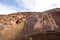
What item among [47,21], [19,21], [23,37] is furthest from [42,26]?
[19,21]

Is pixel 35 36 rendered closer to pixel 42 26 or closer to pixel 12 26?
pixel 42 26

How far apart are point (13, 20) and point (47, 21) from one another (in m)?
1.18

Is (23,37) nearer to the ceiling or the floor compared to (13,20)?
nearer to the floor

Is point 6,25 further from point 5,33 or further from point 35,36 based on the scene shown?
point 35,36

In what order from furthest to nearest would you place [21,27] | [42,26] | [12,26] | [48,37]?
[12,26] → [21,27] → [42,26] → [48,37]

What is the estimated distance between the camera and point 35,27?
14.4 ft

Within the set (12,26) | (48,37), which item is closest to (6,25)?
(12,26)

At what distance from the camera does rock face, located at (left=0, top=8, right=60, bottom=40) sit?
4.11m

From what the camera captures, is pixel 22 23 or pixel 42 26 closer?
pixel 42 26

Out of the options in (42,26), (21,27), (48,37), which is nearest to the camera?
(48,37)

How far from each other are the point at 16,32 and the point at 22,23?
0.29 meters

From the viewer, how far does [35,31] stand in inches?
168

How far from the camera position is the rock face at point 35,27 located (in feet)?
13.5

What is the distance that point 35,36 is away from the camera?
4.18m
